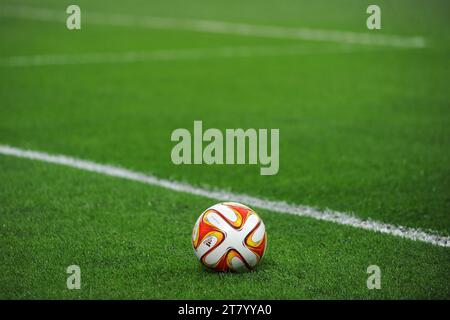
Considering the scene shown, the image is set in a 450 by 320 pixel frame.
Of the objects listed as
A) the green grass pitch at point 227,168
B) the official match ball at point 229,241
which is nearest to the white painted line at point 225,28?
the green grass pitch at point 227,168

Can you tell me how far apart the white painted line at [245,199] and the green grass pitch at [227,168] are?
120 millimetres

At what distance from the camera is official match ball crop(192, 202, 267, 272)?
449cm

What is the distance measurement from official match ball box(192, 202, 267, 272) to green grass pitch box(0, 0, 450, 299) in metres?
0.10

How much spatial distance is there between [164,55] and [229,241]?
10488 millimetres

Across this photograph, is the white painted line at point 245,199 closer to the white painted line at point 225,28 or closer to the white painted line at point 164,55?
the white painted line at point 164,55

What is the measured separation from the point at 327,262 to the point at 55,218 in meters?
2.25

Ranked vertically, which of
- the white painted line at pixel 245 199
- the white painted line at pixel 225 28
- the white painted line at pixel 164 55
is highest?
the white painted line at pixel 225 28

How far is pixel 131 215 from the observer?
5.76m

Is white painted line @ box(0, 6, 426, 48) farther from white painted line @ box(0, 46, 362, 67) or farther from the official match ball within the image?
the official match ball

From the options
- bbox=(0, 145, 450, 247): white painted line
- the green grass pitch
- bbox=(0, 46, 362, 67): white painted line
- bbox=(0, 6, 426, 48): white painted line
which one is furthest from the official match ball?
bbox=(0, 6, 426, 48): white painted line

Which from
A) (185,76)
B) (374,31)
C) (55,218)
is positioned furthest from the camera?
(374,31)

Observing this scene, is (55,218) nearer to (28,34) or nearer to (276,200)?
(276,200)

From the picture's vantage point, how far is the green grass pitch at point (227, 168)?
4.54 metres

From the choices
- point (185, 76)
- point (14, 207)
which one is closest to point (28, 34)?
point (185, 76)
